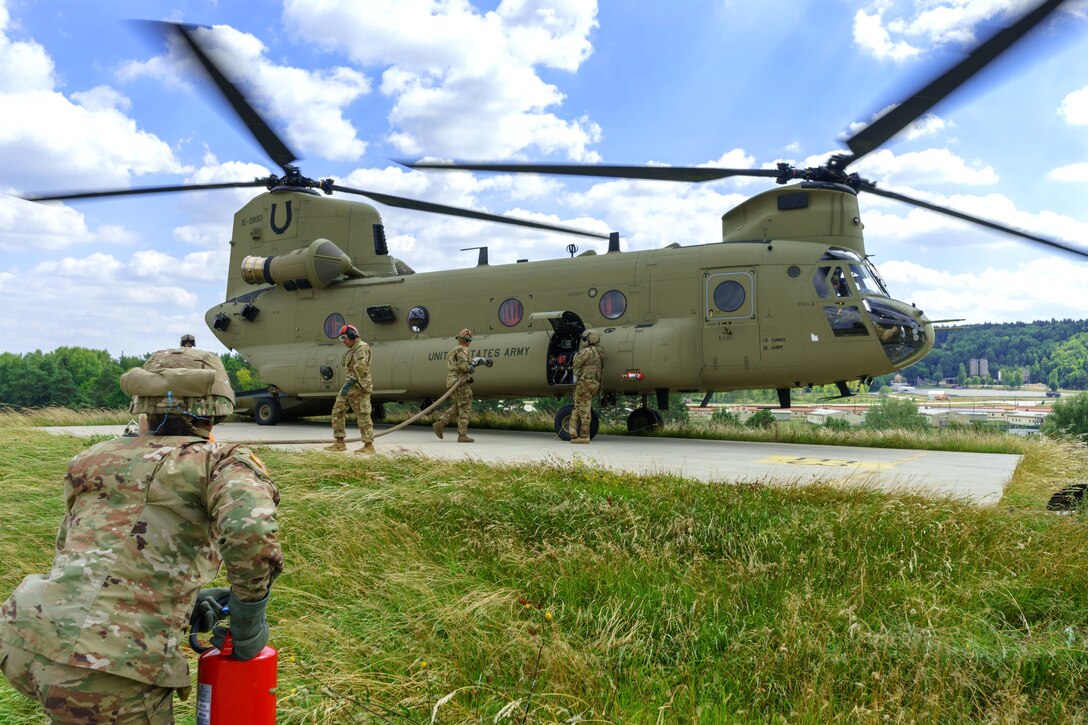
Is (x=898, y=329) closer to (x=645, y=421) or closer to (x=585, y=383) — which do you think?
(x=585, y=383)

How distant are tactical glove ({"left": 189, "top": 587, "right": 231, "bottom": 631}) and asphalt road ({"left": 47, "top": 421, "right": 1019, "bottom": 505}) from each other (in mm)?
5262

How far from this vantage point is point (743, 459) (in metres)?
9.41

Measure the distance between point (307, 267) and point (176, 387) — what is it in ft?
44.7

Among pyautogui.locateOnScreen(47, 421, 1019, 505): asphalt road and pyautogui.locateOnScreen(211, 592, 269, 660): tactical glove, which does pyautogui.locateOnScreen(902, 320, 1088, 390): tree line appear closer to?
pyautogui.locateOnScreen(47, 421, 1019, 505): asphalt road

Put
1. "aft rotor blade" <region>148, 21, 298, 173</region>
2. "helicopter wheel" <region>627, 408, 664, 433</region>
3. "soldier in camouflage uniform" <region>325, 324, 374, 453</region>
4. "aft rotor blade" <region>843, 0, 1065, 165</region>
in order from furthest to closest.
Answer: "helicopter wheel" <region>627, 408, 664, 433</region>, "aft rotor blade" <region>148, 21, 298, 173</region>, "soldier in camouflage uniform" <region>325, 324, 374, 453</region>, "aft rotor blade" <region>843, 0, 1065, 165</region>

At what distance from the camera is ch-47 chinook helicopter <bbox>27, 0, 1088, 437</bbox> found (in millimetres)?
11195

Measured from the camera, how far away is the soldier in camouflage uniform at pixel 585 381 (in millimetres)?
11789

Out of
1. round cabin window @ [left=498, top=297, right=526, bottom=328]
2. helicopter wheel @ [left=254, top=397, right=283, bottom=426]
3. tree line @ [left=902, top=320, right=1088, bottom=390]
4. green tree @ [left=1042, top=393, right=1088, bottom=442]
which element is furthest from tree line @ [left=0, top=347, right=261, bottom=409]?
tree line @ [left=902, top=320, right=1088, bottom=390]

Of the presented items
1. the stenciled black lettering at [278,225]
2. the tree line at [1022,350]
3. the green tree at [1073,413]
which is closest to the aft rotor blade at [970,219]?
the stenciled black lettering at [278,225]

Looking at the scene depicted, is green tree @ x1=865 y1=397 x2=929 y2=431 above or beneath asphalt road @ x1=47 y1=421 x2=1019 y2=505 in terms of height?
beneath

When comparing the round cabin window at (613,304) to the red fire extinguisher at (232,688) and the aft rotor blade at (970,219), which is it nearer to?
the aft rotor blade at (970,219)

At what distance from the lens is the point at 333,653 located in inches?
146

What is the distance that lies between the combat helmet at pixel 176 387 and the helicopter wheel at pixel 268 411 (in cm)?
1435

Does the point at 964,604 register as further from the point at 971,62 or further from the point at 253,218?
the point at 253,218
